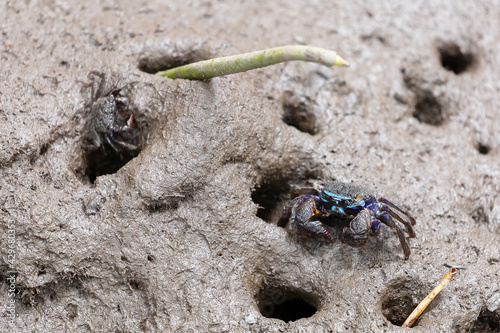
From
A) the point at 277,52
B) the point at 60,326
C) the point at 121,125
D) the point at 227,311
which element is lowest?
the point at 60,326

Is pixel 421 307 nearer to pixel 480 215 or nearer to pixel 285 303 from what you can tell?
pixel 285 303

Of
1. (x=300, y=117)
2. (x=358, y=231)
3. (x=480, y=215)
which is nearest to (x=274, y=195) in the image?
(x=300, y=117)

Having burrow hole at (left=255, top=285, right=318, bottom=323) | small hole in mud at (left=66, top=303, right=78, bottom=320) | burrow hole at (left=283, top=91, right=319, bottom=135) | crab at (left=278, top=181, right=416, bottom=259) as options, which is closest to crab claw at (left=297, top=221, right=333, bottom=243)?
crab at (left=278, top=181, right=416, bottom=259)

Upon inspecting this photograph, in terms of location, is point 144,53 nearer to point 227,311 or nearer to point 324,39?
point 324,39

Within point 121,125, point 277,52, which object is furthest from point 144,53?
point 277,52

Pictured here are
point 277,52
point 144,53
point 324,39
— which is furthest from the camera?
point 324,39
